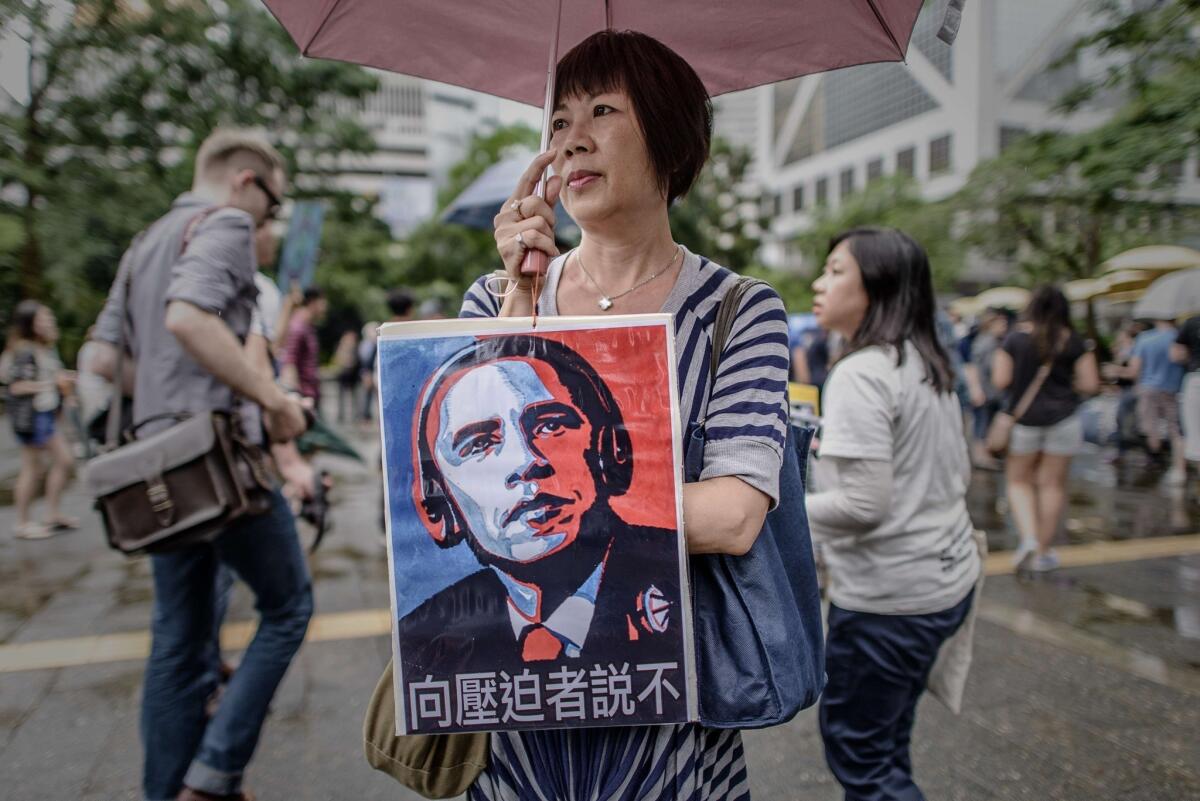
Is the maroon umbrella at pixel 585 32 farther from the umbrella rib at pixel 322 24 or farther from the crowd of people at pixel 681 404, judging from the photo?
the crowd of people at pixel 681 404

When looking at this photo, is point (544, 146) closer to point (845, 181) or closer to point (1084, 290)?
point (1084, 290)

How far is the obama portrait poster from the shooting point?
113 centimetres

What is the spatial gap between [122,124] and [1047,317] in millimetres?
10728

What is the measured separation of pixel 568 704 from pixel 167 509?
1.53 meters

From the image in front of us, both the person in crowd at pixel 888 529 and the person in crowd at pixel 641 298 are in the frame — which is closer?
the person in crowd at pixel 641 298

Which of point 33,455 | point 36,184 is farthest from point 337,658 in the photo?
point 36,184

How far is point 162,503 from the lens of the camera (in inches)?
88.7

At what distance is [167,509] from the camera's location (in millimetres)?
2252

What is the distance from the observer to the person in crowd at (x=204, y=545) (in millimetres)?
2365

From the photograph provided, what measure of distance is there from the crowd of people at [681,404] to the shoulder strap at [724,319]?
0.01 m

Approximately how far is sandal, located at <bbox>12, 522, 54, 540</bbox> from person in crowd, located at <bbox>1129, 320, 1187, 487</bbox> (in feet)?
35.0

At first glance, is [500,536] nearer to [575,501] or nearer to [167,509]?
[575,501]

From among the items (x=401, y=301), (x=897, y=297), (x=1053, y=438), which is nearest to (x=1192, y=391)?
(x=1053, y=438)

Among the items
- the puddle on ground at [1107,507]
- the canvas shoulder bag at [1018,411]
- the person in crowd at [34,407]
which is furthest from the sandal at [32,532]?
the puddle on ground at [1107,507]
